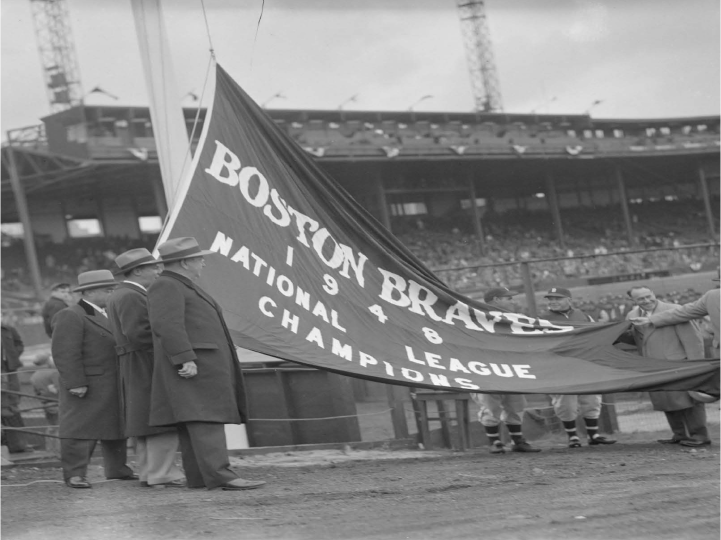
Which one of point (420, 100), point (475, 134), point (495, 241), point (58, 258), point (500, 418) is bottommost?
point (500, 418)

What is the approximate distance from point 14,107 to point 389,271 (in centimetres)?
2448

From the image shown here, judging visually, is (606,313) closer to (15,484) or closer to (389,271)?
(389,271)

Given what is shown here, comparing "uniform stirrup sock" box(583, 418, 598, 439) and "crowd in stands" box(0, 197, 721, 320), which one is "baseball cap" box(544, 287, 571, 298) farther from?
"crowd in stands" box(0, 197, 721, 320)

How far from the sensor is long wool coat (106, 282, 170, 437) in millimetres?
5652

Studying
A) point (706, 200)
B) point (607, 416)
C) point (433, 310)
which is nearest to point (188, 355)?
point (433, 310)

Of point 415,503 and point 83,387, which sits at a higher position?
point 83,387

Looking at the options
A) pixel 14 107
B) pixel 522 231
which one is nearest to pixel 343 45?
pixel 522 231

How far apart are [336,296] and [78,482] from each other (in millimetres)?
2008

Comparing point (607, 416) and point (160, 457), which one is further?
point (607, 416)

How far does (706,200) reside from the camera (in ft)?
124

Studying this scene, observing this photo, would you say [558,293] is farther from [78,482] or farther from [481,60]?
[481,60]

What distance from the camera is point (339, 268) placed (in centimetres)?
652

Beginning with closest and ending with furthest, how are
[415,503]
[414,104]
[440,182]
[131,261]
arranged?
[415,503] < [131,261] < [440,182] < [414,104]

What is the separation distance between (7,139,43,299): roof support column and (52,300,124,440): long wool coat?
1845cm
